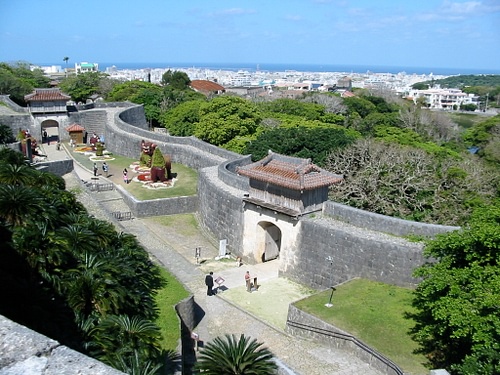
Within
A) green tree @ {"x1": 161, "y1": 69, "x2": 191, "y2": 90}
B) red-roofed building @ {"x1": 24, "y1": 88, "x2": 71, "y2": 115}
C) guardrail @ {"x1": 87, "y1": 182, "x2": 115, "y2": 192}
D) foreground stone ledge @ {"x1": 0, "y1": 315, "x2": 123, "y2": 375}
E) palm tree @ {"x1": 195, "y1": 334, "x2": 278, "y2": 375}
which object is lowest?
guardrail @ {"x1": 87, "y1": 182, "x2": 115, "y2": 192}

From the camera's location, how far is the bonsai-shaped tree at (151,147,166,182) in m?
27.4

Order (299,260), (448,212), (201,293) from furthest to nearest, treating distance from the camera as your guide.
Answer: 1. (448,212)
2. (299,260)
3. (201,293)

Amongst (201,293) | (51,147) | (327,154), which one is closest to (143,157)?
(51,147)

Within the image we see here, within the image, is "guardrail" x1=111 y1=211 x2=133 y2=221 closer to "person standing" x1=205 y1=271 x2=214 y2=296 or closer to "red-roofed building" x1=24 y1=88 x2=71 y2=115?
"person standing" x1=205 y1=271 x2=214 y2=296

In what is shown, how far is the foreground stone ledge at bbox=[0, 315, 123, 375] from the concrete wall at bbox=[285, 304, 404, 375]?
366 inches

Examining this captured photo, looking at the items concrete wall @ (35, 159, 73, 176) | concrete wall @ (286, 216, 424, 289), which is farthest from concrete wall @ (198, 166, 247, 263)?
concrete wall @ (35, 159, 73, 176)

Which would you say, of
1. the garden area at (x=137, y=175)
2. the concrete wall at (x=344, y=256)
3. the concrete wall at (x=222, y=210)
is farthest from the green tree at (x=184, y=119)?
the concrete wall at (x=344, y=256)

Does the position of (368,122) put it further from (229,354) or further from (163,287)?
(229,354)

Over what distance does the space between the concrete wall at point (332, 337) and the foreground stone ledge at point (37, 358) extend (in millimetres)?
9291

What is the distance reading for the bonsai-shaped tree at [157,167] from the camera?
89.9ft

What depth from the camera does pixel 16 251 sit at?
39.8 feet

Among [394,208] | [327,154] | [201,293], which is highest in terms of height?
[327,154]

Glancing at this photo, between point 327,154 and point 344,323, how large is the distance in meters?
14.9

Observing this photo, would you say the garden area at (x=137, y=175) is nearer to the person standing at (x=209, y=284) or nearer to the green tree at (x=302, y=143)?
the green tree at (x=302, y=143)
